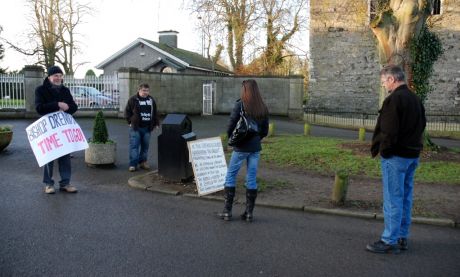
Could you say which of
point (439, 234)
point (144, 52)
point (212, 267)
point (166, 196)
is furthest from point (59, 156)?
point (144, 52)

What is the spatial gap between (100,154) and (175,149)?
2311 millimetres

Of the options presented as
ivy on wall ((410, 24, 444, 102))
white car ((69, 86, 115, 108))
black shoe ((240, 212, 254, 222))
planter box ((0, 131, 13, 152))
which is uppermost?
ivy on wall ((410, 24, 444, 102))

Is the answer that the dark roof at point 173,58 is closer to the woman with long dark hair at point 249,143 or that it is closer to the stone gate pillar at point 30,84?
Result: the stone gate pillar at point 30,84

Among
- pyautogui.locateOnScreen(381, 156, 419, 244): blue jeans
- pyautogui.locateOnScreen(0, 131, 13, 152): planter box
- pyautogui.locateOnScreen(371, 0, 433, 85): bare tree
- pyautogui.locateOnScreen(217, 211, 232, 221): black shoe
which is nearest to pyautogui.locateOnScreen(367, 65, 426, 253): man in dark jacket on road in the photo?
pyautogui.locateOnScreen(381, 156, 419, 244): blue jeans

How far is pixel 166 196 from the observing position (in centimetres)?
733

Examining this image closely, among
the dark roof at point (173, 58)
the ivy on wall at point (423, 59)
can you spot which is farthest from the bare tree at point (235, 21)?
the ivy on wall at point (423, 59)

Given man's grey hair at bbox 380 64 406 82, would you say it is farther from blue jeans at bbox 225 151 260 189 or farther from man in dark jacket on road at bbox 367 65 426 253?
blue jeans at bbox 225 151 260 189

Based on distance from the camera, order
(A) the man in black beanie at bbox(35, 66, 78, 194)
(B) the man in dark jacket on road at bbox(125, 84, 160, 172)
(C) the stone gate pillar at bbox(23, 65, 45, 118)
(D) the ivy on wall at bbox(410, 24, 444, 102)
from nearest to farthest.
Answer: (A) the man in black beanie at bbox(35, 66, 78, 194) → (B) the man in dark jacket on road at bbox(125, 84, 160, 172) → (D) the ivy on wall at bbox(410, 24, 444, 102) → (C) the stone gate pillar at bbox(23, 65, 45, 118)

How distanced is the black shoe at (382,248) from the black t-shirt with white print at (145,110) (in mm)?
5580

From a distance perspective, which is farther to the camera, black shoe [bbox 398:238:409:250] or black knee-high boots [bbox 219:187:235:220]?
black knee-high boots [bbox 219:187:235:220]

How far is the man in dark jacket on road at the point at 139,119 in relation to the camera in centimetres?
922

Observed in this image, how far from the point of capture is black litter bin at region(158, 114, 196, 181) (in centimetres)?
791

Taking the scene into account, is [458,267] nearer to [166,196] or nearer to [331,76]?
[166,196]

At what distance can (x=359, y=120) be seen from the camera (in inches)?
923
